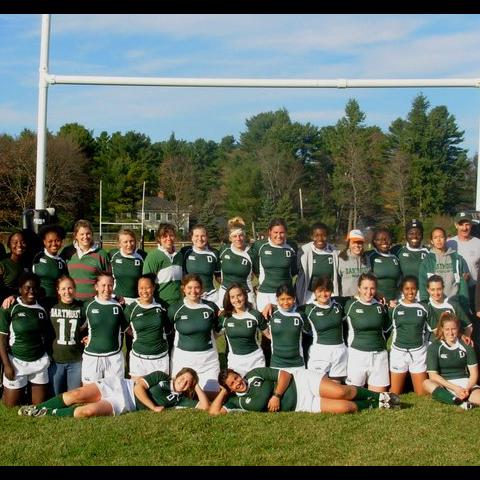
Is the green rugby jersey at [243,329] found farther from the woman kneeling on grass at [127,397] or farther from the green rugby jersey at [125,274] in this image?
the green rugby jersey at [125,274]

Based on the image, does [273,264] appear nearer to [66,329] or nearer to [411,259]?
[411,259]

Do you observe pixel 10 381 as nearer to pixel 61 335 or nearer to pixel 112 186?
pixel 61 335

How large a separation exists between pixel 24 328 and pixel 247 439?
7.49 feet

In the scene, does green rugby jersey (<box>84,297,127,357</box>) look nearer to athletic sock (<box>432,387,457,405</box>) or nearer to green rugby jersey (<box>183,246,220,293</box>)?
green rugby jersey (<box>183,246,220,293</box>)

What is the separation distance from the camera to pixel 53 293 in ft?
20.8

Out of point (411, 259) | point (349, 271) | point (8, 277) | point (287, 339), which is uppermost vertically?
point (411, 259)

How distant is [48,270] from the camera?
6.30 metres

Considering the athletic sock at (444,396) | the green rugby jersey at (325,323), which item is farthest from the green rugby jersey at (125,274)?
the athletic sock at (444,396)

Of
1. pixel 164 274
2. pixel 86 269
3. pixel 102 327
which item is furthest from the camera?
pixel 164 274

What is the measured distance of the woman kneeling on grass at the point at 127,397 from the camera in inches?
214

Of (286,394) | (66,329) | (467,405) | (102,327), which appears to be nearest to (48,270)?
(66,329)

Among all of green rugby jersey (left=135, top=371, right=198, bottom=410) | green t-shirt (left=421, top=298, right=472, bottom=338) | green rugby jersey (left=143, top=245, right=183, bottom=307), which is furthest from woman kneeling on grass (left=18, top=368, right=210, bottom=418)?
green t-shirt (left=421, top=298, right=472, bottom=338)
